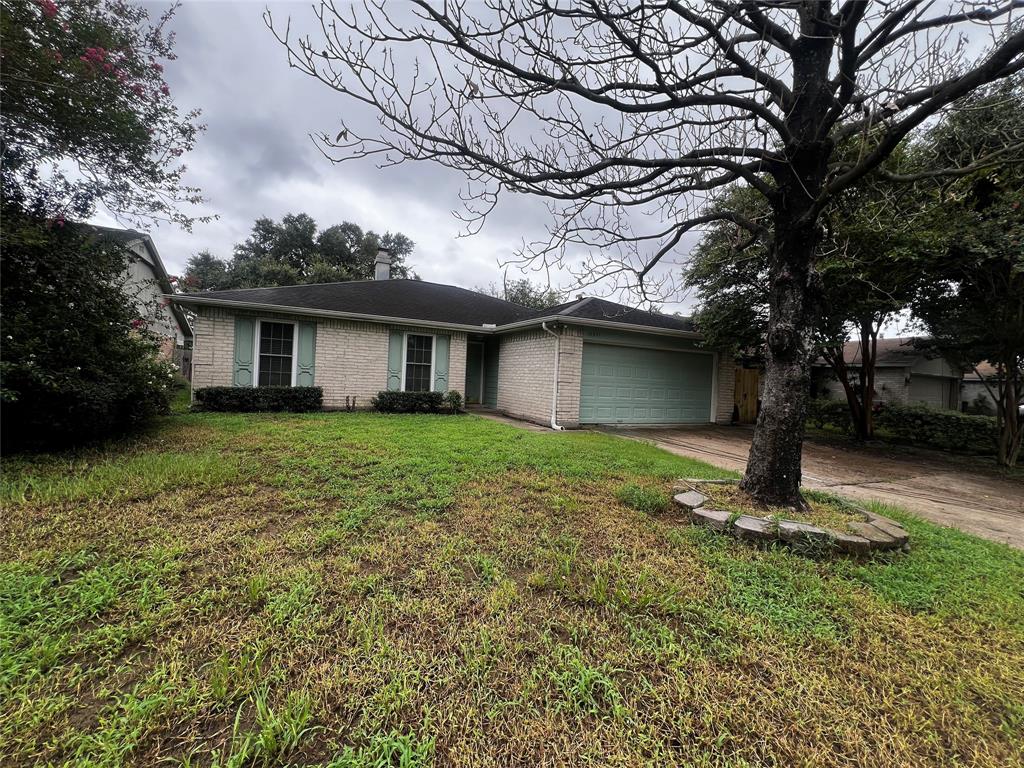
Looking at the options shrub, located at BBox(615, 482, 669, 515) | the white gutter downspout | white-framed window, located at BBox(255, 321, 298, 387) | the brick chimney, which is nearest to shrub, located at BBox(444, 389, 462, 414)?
the white gutter downspout

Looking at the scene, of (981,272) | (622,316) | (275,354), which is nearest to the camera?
(981,272)

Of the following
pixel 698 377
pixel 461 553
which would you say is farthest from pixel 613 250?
pixel 698 377

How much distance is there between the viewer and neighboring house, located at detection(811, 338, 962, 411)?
1686cm

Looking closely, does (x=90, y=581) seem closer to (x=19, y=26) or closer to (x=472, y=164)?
(x=472, y=164)

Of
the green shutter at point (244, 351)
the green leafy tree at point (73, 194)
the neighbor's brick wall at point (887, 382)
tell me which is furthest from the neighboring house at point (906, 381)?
the green leafy tree at point (73, 194)

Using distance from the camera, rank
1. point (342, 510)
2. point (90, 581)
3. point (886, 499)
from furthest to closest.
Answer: point (886, 499) → point (342, 510) → point (90, 581)

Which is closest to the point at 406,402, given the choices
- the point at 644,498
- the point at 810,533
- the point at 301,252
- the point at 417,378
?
the point at 417,378

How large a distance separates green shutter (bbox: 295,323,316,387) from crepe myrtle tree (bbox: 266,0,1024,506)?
24.6ft

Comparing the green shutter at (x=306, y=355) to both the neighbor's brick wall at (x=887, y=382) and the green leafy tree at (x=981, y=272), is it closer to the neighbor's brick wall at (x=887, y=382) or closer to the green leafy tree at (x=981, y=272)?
the green leafy tree at (x=981, y=272)

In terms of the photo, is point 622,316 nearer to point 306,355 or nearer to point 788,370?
point 788,370

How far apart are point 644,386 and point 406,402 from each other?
6.42 meters

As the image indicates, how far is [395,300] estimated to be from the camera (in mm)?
11742

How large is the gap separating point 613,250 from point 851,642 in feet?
11.5

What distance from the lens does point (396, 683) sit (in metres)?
1.66
